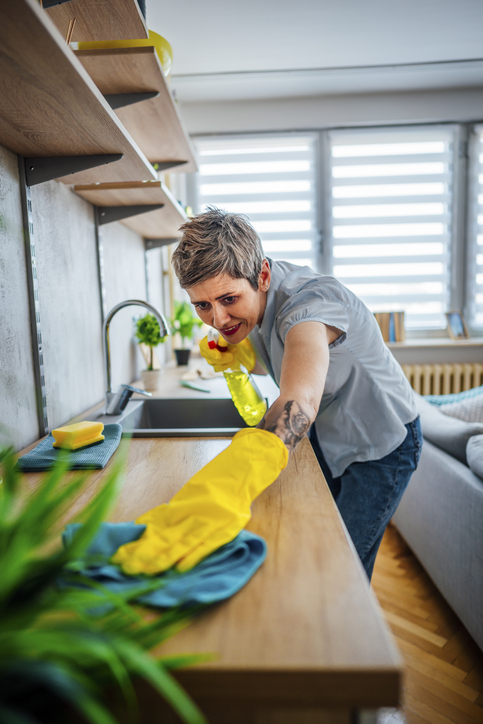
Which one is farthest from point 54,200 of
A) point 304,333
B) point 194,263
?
point 304,333

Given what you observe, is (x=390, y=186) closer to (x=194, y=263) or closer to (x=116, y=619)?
(x=194, y=263)

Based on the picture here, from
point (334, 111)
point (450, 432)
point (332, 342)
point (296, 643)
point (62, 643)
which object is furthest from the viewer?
point (334, 111)

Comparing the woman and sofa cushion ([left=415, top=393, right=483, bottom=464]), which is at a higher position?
the woman

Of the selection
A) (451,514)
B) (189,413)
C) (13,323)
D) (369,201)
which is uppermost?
(369,201)

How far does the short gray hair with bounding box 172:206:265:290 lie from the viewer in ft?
3.23

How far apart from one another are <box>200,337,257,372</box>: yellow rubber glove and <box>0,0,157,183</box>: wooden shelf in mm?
568

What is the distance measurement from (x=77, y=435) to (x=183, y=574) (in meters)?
0.60

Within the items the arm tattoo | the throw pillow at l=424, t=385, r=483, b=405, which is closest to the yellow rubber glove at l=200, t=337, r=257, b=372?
the arm tattoo

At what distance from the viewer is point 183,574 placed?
52 cm

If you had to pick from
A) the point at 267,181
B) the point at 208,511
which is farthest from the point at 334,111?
the point at 208,511

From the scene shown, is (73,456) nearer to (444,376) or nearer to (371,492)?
(371,492)

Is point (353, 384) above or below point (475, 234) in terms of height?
below

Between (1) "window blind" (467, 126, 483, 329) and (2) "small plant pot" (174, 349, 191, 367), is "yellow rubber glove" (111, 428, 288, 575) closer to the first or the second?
(2) "small plant pot" (174, 349, 191, 367)

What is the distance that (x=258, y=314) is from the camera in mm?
1116
